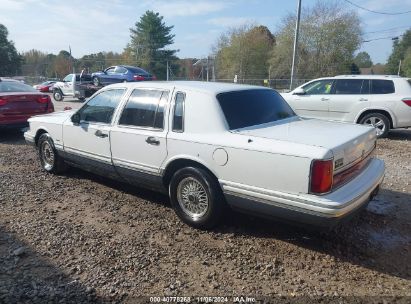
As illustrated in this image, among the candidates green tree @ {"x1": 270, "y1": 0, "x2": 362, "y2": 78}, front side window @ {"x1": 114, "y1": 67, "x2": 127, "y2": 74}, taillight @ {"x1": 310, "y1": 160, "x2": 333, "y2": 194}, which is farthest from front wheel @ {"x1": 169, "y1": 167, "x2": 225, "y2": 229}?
green tree @ {"x1": 270, "y1": 0, "x2": 362, "y2": 78}

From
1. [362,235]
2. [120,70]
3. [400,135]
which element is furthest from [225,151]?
[120,70]

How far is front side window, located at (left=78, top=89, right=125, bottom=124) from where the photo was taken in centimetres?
502

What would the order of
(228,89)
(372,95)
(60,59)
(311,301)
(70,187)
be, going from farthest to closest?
(60,59) < (372,95) < (70,187) < (228,89) < (311,301)

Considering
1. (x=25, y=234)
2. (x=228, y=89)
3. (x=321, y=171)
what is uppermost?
(x=228, y=89)

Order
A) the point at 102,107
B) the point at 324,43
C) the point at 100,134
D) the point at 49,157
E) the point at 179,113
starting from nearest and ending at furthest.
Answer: the point at 179,113 < the point at 100,134 < the point at 102,107 < the point at 49,157 < the point at 324,43

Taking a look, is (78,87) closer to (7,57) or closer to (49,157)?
(49,157)

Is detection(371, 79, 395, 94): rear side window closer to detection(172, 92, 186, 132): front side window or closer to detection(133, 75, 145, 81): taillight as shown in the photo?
detection(172, 92, 186, 132): front side window

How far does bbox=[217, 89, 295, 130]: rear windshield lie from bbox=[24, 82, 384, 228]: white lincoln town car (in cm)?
1

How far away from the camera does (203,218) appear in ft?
13.4

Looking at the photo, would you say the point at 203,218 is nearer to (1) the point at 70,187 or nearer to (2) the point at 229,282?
(2) the point at 229,282

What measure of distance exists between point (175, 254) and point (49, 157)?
366cm

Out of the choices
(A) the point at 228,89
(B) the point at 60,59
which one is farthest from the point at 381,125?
(B) the point at 60,59

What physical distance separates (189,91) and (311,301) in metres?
2.53

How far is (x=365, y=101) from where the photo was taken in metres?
9.37
